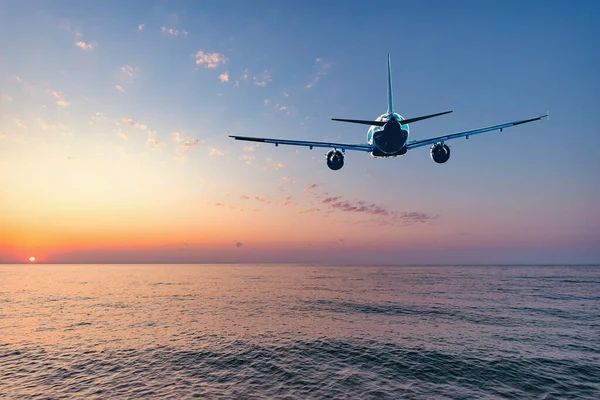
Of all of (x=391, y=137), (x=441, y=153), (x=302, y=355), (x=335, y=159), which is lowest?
(x=302, y=355)

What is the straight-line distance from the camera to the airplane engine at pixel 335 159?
89.7ft

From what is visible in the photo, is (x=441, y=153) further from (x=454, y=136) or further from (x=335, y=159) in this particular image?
(x=335, y=159)

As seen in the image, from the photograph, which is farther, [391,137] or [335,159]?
[335,159]

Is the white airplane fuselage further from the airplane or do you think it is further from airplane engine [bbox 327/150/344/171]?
airplane engine [bbox 327/150/344/171]

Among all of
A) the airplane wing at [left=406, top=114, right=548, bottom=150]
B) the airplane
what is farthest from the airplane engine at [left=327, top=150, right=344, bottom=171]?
the airplane wing at [left=406, top=114, right=548, bottom=150]

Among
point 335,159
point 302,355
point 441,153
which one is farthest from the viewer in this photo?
point 335,159

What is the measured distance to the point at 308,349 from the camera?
26.3 meters

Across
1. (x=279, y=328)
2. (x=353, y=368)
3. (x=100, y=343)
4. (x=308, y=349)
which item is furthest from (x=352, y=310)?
(x=100, y=343)

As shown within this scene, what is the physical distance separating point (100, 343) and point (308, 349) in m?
20.1

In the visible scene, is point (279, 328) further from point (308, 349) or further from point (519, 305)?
point (519, 305)

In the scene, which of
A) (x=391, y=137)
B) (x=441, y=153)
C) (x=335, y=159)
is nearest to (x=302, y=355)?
(x=335, y=159)

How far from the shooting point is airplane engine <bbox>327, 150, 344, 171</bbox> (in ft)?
89.7

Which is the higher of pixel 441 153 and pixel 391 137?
pixel 391 137

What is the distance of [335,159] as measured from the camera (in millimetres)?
27391
